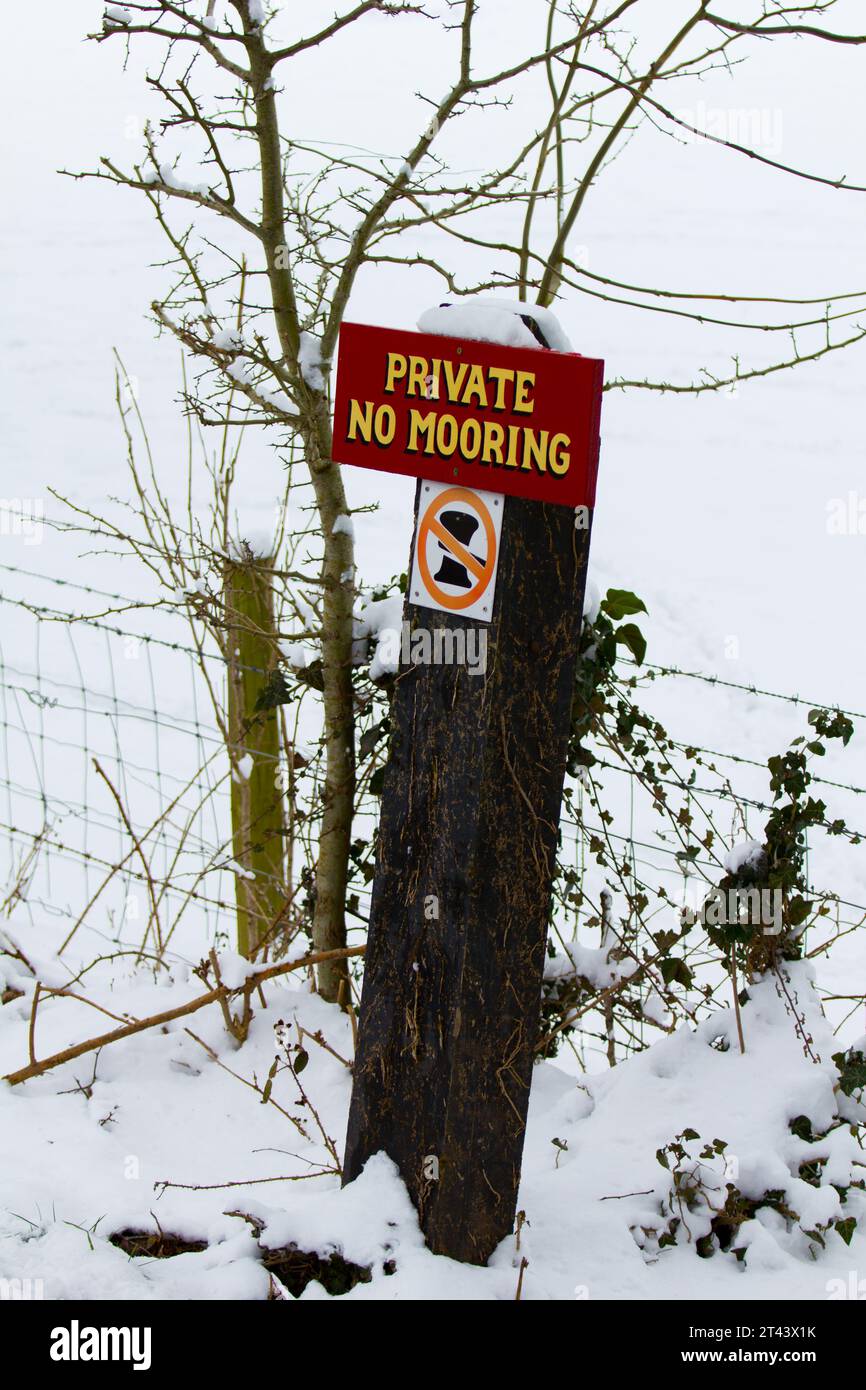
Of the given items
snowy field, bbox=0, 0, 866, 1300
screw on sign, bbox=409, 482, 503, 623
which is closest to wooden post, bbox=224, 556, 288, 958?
snowy field, bbox=0, 0, 866, 1300

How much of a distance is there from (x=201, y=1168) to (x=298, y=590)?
125 centimetres

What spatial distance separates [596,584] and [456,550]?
2.08 feet

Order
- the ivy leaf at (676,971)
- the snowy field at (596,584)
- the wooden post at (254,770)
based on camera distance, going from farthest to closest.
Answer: the wooden post at (254,770) → the ivy leaf at (676,971) → the snowy field at (596,584)

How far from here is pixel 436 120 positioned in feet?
8.67

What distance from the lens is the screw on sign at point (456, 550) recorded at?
2066 millimetres

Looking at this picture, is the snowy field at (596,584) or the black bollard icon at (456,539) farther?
the snowy field at (596,584)

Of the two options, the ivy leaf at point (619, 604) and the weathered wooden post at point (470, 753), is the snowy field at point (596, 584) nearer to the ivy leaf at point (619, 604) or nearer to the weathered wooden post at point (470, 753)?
the weathered wooden post at point (470, 753)

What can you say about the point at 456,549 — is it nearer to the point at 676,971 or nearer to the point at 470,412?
the point at 470,412

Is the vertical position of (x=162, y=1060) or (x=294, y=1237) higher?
(x=162, y=1060)

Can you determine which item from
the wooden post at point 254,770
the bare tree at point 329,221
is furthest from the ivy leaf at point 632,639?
the wooden post at point 254,770
